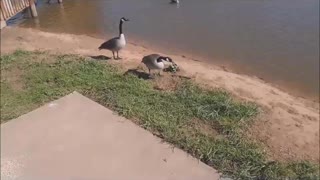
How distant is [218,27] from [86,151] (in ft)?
19.0

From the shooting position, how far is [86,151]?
5.05 meters

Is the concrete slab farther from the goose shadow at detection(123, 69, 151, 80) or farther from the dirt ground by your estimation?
the goose shadow at detection(123, 69, 151, 80)

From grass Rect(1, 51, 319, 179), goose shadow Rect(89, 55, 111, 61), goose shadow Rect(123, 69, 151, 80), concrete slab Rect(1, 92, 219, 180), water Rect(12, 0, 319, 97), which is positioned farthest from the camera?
goose shadow Rect(89, 55, 111, 61)

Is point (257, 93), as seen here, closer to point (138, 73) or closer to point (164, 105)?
point (164, 105)

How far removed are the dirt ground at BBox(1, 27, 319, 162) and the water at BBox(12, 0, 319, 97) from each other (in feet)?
0.78

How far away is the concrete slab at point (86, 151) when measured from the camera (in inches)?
185

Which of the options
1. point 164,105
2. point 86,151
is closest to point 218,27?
point 164,105

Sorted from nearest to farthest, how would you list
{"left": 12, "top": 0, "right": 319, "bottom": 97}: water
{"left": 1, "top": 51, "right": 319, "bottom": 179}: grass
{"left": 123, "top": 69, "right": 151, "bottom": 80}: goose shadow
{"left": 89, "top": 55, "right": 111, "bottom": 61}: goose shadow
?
1. {"left": 1, "top": 51, "right": 319, "bottom": 179}: grass
2. {"left": 12, "top": 0, "right": 319, "bottom": 97}: water
3. {"left": 123, "top": 69, "right": 151, "bottom": 80}: goose shadow
4. {"left": 89, "top": 55, "right": 111, "bottom": 61}: goose shadow

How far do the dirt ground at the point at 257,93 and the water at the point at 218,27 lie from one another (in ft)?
0.78

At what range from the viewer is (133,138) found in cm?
528

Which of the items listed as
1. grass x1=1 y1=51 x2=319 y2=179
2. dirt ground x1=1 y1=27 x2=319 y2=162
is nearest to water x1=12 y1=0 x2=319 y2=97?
dirt ground x1=1 y1=27 x2=319 y2=162

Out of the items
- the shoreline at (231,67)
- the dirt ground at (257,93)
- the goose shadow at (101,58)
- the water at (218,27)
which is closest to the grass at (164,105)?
the dirt ground at (257,93)

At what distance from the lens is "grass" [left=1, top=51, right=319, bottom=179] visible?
189 inches

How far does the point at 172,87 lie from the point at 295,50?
6.19 ft
